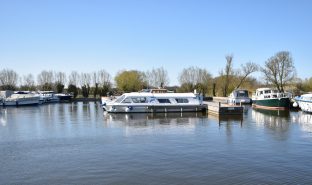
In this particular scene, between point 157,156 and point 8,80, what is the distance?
324 ft

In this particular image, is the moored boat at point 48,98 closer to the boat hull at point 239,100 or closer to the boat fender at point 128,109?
the boat fender at point 128,109

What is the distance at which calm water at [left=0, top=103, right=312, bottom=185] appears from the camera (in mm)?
13352

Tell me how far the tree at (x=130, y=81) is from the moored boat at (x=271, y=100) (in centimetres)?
5078

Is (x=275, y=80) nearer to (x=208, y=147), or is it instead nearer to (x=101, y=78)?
(x=208, y=147)

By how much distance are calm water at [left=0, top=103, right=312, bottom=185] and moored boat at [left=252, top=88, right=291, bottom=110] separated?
18.7 metres

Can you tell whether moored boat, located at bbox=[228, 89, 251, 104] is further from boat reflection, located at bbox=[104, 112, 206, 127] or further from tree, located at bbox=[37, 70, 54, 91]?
tree, located at bbox=[37, 70, 54, 91]

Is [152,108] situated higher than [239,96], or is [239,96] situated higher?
[239,96]

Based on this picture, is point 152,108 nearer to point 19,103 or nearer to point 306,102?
point 306,102

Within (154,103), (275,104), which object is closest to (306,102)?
(275,104)

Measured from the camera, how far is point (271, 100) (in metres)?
46.4

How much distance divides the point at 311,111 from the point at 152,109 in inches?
752

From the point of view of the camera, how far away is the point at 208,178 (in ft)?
43.2

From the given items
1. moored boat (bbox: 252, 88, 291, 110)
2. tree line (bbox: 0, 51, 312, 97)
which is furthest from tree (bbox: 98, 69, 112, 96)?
moored boat (bbox: 252, 88, 291, 110)

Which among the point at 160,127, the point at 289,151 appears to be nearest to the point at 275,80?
the point at 160,127
